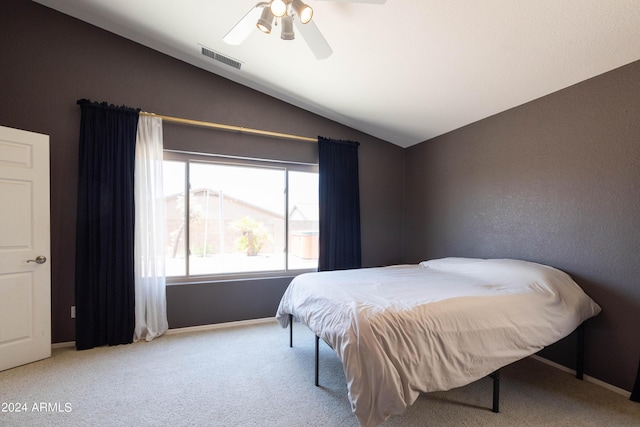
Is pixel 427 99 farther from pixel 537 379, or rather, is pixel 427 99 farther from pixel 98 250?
pixel 98 250

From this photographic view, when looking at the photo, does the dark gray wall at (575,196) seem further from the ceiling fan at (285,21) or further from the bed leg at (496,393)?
the ceiling fan at (285,21)

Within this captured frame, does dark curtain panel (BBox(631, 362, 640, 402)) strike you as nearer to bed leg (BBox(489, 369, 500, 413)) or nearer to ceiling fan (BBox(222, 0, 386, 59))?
bed leg (BBox(489, 369, 500, 413))

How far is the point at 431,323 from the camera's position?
1705 millimetres

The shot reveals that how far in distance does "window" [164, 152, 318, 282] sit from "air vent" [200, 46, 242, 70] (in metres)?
1.12

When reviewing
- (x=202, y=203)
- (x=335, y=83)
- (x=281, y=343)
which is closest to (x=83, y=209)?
(x=202, y=203)

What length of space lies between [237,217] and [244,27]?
2315 mm

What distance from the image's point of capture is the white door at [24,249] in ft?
7.86

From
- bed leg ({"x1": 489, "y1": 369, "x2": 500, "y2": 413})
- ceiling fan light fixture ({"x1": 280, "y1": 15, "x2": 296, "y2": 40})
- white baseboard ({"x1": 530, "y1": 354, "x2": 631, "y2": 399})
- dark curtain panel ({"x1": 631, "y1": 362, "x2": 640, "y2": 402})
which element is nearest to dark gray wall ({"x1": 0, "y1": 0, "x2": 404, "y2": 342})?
ceiling fan light fixture ({"x1": 280, "y1": 15, "x2": 296, "y2": 40})

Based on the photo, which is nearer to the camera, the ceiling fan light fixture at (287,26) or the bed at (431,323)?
the bed at (431,323)

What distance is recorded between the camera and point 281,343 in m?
2.97

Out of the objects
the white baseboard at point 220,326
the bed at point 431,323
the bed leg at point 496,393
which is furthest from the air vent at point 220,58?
the bed leg at point 496,393

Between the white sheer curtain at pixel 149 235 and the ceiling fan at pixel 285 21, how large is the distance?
1.70 meters

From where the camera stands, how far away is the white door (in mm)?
2396

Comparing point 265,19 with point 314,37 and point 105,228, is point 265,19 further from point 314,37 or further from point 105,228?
point 105,228
